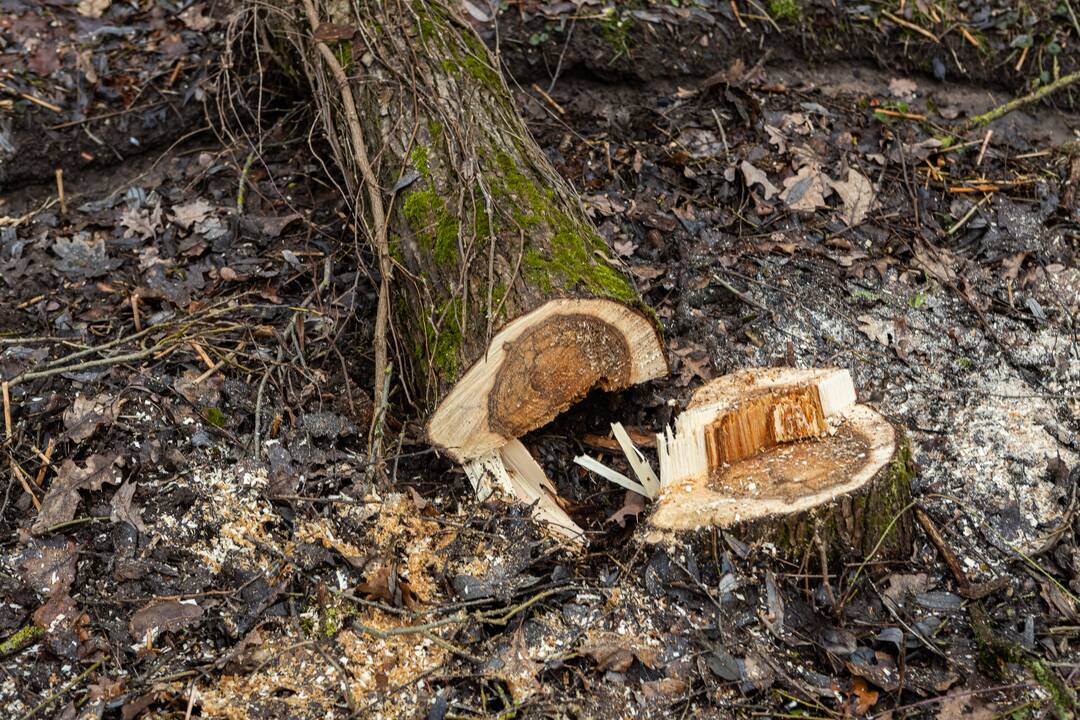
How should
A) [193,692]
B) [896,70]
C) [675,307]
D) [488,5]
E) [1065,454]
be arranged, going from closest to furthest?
1. [193,692]
2. [1065,454]
3. [675,307]
4. [488,5]
5. [896,70]

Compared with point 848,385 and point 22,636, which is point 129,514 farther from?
point 848,385

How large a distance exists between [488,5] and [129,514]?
12.7 feet

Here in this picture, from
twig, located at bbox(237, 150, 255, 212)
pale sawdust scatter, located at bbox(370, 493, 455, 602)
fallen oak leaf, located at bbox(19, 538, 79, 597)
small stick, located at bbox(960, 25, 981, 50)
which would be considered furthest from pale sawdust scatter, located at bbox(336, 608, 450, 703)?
small stick, located at bbox(960, 25, 981, 50)

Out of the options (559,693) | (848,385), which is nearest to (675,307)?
(848,385)

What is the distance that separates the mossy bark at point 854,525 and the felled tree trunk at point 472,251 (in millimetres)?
863

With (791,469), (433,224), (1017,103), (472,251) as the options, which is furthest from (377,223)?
(1017,103)

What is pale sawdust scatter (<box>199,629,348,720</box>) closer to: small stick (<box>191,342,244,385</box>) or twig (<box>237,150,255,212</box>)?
small stick (<box>191,342,244,385</box>)

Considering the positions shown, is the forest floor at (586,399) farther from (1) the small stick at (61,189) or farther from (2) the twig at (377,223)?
(2) the twig at (377,223)

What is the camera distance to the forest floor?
3109mm

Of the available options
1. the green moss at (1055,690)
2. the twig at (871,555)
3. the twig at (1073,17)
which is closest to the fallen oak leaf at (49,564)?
the twig at (871,555)

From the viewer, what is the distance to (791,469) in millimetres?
3387

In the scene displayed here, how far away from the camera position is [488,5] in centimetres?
577

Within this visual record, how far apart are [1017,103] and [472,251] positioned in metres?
4.15

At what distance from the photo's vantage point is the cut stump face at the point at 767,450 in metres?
3.27
